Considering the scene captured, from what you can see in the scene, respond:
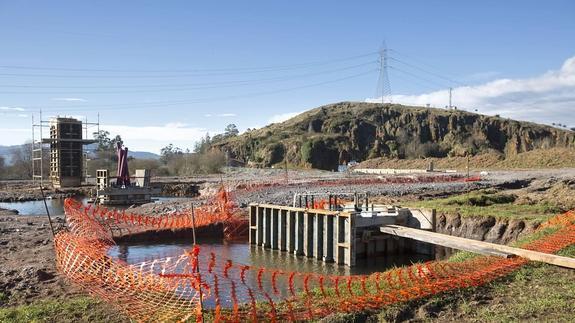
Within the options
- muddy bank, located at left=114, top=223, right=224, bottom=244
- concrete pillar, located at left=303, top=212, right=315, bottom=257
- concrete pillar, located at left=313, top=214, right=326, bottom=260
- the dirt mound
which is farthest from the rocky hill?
concrete pillar, located at left=313, top=214, right=326, bottom=260

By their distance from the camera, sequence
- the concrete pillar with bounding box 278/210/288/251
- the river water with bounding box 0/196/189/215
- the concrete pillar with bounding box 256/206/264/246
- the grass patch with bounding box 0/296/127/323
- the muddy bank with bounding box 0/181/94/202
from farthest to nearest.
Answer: the muddy bank with bounding box 0/181/94/202
the river water with bounding box 0/196/189/215
the concrete pillar with bounding box 256/206/264/246
the concrete pillar with bounding box 278/210/288/251
the grass patch with bounding box 0/296/127/323

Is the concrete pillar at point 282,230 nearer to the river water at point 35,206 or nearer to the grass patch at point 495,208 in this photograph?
the grass patch at point 495,208

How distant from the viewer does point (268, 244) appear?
24656 mm

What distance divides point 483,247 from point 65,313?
37.3 feet

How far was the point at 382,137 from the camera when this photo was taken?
436 ft

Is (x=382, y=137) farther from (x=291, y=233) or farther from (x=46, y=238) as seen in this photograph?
(x=46, y=238)

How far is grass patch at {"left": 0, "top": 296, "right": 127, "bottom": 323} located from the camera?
1046 cm

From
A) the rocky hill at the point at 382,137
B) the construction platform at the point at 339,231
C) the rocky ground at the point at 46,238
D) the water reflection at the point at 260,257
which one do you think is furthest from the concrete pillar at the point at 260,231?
the rocky hill at the point at 382,137

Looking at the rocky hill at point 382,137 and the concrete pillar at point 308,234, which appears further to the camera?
the rocky hill at point 382,137

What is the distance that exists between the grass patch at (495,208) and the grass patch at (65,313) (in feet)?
56.1

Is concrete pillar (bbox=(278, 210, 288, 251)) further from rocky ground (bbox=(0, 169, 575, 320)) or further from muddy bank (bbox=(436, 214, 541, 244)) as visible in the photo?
rocky ground (bbox=(0, 169, 575, 320))

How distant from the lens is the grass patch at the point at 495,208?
22794mm

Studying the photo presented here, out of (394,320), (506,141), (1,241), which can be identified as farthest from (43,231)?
(506,141)

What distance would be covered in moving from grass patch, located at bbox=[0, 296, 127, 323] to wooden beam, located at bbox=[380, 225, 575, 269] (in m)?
9.95
